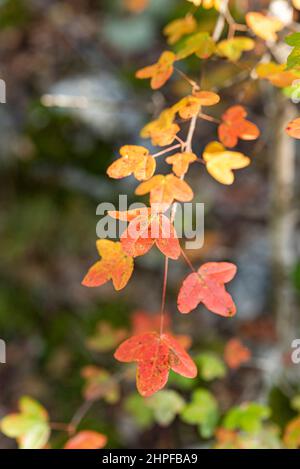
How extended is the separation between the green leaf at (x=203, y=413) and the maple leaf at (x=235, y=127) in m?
0.65

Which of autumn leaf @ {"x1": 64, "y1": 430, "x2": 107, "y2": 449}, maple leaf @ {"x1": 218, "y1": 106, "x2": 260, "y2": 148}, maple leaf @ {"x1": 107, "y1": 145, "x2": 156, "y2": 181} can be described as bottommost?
autumn leaf @ {"x1": 64, "y1": 430, "x2": 107, "y2": 449}

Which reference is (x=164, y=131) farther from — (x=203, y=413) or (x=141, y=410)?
(x=141, y=410)

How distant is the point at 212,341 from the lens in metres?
2.14

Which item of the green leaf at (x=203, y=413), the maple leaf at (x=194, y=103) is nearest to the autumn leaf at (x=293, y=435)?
the green leaf at (x=203, y=413)

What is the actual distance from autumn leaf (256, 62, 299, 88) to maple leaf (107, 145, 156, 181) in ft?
1.08

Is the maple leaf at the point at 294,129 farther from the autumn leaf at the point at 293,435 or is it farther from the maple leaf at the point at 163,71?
the autumn leaf at the point at 293,435

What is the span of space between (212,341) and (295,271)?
0.44 metres

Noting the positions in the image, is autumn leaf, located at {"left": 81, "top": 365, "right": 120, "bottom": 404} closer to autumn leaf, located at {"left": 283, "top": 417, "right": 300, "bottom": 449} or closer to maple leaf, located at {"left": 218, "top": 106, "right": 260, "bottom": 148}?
autumn leaf, located at {"left": 283, "top": 417, "right": 300, "bottom": 449}

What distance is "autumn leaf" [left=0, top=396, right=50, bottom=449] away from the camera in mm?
1213

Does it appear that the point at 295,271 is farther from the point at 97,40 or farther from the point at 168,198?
the point at 97,40

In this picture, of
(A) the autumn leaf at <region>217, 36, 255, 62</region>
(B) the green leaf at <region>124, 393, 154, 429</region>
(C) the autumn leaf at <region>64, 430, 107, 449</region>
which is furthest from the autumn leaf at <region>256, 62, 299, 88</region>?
(B) the green leaf at <region>124, 393, 154, 429</region>

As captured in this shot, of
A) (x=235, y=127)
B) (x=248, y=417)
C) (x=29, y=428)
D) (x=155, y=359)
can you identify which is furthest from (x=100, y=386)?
(x=235, y=127)

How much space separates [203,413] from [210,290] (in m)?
0.58
